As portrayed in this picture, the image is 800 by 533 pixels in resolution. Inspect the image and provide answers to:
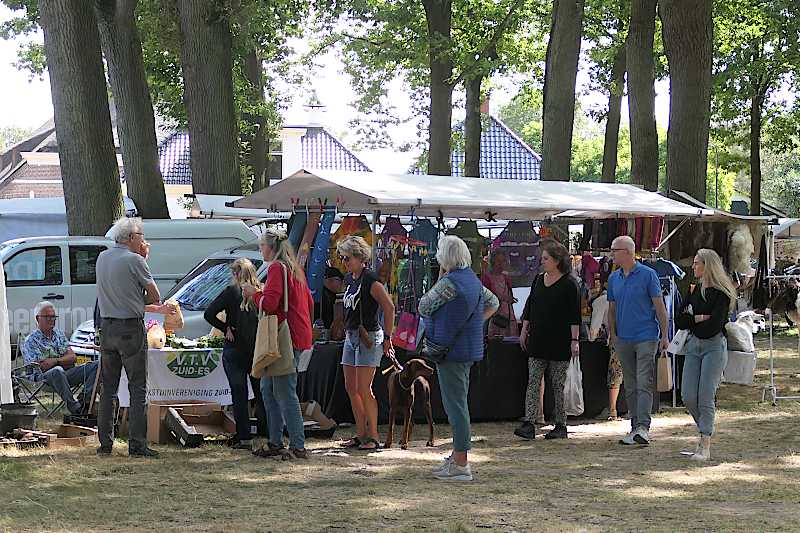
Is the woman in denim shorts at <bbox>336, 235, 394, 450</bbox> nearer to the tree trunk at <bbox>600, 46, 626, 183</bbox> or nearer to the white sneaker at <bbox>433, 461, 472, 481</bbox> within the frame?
the white sneaker at <bbox>433, 461, 472, 481</bbox>

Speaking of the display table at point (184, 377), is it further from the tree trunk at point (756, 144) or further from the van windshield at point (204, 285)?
the tree trunk at point (756, 144)

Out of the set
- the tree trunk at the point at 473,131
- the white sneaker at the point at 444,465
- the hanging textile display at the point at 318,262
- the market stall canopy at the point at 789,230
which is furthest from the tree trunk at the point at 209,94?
the market stall canopy at the point at 789,230

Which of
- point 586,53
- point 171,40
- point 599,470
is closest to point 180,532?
point 599,470

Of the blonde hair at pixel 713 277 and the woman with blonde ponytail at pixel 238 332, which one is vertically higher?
the blonde hair at pixel 713 277

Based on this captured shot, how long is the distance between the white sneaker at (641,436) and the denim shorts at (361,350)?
Result: 238 centimetres

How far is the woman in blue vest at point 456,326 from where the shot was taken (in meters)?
8.46

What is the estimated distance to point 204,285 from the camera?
13.6m

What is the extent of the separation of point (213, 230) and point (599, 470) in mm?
10239

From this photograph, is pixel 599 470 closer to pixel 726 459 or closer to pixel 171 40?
pixel 726 459

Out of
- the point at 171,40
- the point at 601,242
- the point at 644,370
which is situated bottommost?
the point at 644,370

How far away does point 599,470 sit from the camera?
9.29 metres

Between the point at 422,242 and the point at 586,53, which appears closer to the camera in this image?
the point at 422,242

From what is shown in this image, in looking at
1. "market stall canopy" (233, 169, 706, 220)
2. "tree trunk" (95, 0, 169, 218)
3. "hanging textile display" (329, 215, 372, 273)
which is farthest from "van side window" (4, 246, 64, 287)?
"hanging textile display" (329, 215, 372, 273)

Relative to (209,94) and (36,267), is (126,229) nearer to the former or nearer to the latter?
(36,267)
